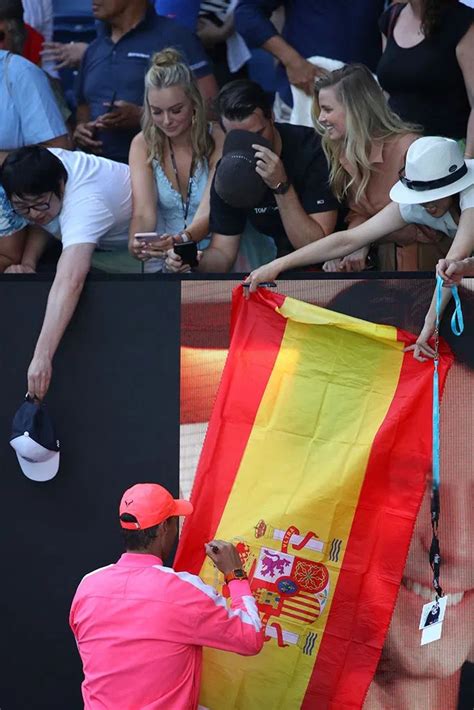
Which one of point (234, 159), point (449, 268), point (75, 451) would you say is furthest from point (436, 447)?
point (75, 451)

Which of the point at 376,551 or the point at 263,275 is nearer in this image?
the point at 376,551

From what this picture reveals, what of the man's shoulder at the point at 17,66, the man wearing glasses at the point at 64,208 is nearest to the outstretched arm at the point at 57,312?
the man wearing glasses at the point at 64,208

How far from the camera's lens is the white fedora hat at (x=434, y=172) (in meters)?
4.64

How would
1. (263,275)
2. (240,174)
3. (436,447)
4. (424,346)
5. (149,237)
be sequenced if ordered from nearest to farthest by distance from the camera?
(436,447) < (424,346) < (263,275) < (240,174) < (149,237)

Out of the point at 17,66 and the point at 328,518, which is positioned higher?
the point at 17,66

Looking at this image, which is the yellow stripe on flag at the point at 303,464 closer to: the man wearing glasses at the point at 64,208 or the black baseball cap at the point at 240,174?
the black baseball cap at the point at 240,174

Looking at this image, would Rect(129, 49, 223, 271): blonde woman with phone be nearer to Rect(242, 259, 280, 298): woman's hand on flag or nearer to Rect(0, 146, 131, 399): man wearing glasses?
Rect(0, 146, 131, 399): man wearing glasses

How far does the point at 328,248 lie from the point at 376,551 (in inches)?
47.3

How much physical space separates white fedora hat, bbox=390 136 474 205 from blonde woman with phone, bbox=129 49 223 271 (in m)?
1.11

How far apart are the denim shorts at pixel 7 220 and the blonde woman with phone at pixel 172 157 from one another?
0.49m

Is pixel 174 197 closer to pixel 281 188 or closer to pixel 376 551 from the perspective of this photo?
pixel 281 188

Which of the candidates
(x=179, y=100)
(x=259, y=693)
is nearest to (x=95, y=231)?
(x=179, y=100)

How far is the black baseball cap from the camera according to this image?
5.14 metres

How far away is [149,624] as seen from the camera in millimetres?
4141
